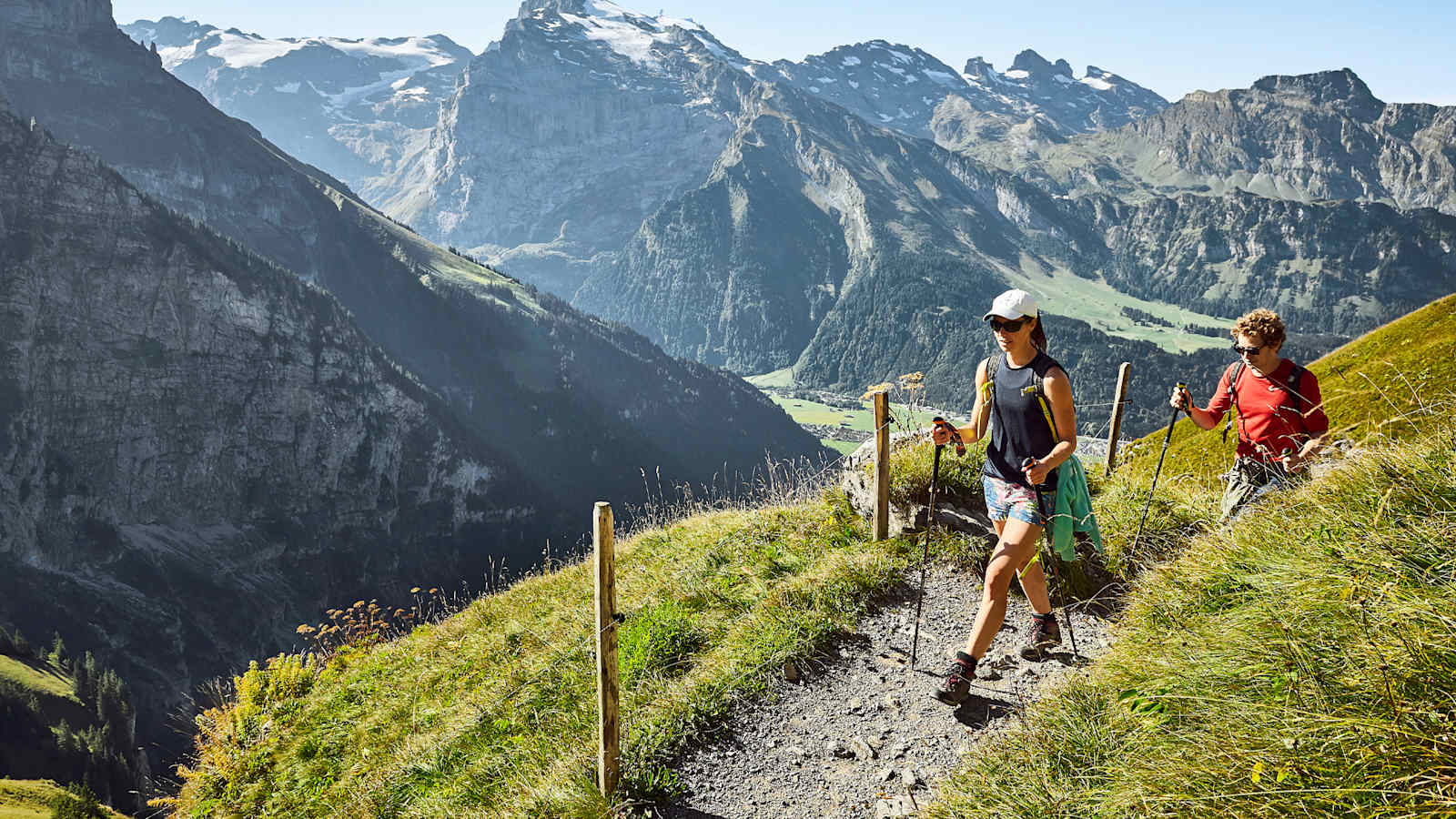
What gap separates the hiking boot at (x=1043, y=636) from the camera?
6473mm

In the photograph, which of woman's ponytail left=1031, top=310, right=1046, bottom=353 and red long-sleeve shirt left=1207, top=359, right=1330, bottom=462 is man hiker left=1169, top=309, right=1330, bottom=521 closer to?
red long-sleeve shirt left=1207, top=359, right=1330, bottom=462

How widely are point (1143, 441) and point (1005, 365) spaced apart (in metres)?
9.81

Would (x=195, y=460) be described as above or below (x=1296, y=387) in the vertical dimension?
below

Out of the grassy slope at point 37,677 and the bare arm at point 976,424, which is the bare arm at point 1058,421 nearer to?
the bare arm at point 976,424

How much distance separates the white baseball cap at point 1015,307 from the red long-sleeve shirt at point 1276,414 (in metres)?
1.75

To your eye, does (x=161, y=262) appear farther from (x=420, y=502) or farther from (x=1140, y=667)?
(x=1140, y=667)

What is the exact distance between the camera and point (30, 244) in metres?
137

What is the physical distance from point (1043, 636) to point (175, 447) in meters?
182

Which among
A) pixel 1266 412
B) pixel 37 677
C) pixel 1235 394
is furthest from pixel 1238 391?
pixel 37 677

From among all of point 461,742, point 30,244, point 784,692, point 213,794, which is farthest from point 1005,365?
point 30,244

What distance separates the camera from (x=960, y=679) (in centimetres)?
586

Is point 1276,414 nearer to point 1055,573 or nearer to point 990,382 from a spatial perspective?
point 990,382

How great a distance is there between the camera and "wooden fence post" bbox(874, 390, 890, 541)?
9109 mm

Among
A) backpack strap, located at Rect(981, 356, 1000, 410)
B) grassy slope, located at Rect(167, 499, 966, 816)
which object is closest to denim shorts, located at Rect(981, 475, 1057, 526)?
backpack strap, located at Rect(981, 356, 1000, 410)
